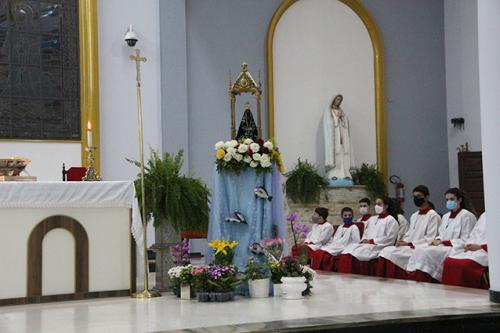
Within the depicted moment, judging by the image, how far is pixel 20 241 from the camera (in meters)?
8.11

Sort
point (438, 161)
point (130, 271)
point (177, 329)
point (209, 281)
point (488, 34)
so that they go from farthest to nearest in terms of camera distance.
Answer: point (438, 161)
point (130, 271)
point (209, 281)
point (488, 34)
point (177, 329)

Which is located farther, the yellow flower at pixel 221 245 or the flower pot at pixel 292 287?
the yellow flower at pixel 221 245

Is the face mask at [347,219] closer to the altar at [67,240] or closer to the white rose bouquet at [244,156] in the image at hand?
the white rose bouquet at [244,156]

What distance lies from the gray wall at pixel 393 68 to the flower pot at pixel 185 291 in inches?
246

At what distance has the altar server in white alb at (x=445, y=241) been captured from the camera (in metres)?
9.84

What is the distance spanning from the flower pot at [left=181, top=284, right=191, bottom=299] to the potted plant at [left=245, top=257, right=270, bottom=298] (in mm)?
684

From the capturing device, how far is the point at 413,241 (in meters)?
11.0

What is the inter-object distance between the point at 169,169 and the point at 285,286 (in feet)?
7.03

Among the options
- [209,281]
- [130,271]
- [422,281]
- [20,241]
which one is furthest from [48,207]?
[422,281]

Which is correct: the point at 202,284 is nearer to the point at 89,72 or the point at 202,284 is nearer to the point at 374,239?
the point at 374,239

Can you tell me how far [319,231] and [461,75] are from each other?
5.52m

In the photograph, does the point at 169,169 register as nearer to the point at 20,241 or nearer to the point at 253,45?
the point at 20,241

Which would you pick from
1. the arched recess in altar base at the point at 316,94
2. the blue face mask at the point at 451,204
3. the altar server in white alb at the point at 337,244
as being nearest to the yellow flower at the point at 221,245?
the blue face mask at the point at 451,204

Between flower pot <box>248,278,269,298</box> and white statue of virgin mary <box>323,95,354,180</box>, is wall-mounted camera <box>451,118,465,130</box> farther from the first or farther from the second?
flower pot <box>248,278,269,298</box>
